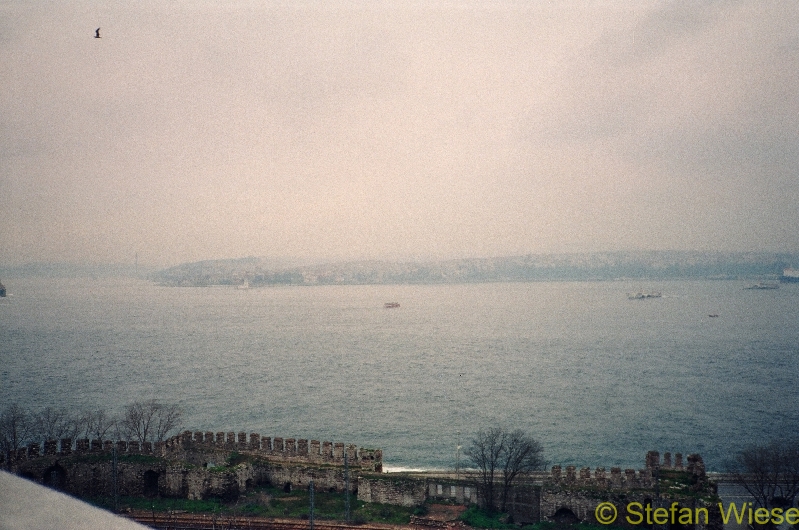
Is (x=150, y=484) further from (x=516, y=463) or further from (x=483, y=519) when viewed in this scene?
(x=516, y=463)

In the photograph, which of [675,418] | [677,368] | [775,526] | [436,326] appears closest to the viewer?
[775,526]

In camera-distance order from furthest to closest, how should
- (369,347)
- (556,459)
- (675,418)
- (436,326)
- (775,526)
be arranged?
1. (436,326)
2. (369,347)
3. (675,418)
4. (556,459)
5. (775,526)

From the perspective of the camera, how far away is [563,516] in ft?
68.1

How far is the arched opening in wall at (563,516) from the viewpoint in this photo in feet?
67.6

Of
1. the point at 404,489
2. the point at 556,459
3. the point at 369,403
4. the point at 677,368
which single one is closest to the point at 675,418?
the point at 556,459

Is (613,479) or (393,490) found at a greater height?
(613,479)

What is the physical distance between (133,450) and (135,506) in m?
2.69

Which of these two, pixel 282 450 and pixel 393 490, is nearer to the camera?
pixel 393 490

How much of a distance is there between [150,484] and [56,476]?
369 centimetres

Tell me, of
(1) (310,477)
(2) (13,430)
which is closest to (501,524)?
(1) (310,477)

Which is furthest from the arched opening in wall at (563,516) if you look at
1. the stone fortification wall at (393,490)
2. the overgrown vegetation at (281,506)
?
the overgrown vegetation at (281,506)

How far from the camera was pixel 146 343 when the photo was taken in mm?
82188

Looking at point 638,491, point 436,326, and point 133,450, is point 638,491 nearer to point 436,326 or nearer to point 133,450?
point 133,450

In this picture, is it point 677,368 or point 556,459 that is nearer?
point 556,459
